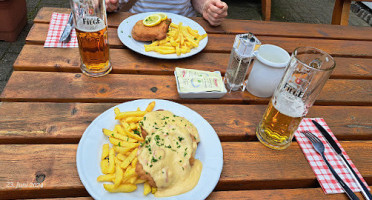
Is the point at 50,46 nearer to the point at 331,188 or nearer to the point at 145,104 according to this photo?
the point at 145,104

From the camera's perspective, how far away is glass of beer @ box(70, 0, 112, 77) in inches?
58.6

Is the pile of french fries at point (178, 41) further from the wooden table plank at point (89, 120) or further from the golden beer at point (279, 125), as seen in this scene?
the golden beer at point (279, 125)

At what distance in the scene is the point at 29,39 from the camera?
1844 mm

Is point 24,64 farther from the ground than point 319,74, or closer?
closer

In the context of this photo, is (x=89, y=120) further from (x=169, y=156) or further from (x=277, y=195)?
(x=277, y=195)

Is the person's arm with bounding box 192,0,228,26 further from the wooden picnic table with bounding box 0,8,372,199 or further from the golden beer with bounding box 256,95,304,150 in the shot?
the golden beer with bounding box 256,95,304,150

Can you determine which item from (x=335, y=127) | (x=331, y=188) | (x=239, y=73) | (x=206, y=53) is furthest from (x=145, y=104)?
(x=335, y=127)

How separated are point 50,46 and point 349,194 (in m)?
1.99

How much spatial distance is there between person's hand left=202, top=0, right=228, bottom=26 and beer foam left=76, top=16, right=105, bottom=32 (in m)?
1.07

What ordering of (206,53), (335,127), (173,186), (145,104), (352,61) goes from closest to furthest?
(173,186), (145,104), (335,127), (206,53), (352,61)

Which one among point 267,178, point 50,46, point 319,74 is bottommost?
point 267,178

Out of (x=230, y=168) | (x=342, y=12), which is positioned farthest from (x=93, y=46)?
(x=342, y=12)

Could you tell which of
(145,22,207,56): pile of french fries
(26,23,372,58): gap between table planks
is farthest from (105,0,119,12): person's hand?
(145,22,207,56): pile of french fries

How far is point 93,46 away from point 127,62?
308mm
